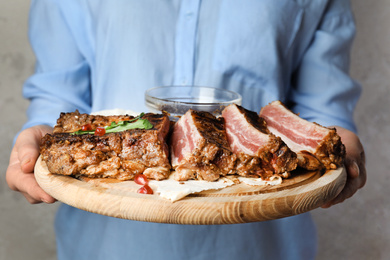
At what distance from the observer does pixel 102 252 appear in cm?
245

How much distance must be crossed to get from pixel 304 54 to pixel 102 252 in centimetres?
173

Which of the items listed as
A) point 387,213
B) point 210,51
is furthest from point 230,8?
point 387,213

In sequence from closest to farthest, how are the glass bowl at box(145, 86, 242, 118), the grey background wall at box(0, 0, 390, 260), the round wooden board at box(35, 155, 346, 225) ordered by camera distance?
the round wooden board at box(35, 155, 346, 225) → the glass bowl at box(145, 86, 242, 118) → the grey background wall at box(0, 0, 390, 260)

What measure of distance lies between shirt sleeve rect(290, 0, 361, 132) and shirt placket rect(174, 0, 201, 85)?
2.43 feet

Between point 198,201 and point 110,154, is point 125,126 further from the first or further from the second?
point 198,201

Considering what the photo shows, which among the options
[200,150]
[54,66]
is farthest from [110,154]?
[54,66]

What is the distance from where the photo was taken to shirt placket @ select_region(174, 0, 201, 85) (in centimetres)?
251

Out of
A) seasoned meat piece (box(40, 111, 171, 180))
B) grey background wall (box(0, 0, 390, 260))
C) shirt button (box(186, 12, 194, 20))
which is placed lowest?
grey background wall (box(0, 0, 390, 260))

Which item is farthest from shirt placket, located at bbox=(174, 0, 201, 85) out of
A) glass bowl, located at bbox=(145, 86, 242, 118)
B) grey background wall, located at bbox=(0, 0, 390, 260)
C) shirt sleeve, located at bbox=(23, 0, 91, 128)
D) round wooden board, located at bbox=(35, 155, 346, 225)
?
grey background wall, located at bbox=(0, 0, 390, 260)

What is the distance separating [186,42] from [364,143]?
2.37 metres

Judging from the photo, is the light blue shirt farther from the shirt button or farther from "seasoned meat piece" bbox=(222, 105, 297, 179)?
"seasoned meat piece" bbox=(222, 105, 297, 179)

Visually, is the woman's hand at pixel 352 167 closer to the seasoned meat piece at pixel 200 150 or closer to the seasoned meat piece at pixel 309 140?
the seasoned meat piece at pixel 309 140

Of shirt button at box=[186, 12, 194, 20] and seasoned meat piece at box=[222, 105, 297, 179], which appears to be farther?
shirt button at box=[186, 12, 194, 20]

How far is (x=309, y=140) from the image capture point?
1.85 m
